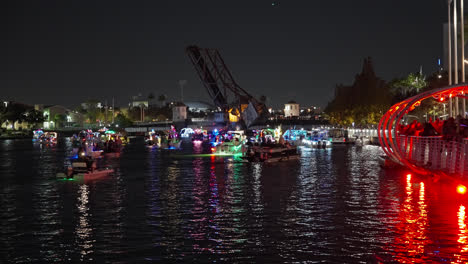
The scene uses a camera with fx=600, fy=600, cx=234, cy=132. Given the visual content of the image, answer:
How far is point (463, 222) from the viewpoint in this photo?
1638 cm

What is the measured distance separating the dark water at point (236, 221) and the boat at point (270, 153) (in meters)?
13.2

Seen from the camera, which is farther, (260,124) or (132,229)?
(260,124)

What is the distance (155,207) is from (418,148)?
15028mm

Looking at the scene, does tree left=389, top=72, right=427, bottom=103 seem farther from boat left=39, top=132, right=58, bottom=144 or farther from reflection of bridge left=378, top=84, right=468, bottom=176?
reflection of bridge left=378, top=84, right=468, bottom=176

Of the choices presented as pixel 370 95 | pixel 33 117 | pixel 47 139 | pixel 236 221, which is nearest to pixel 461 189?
pixel 236 221

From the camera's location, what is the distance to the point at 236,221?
17562 millimetres

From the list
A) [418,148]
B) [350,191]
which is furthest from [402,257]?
[418,148]

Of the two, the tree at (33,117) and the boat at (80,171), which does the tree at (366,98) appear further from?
the tree at (33,117)

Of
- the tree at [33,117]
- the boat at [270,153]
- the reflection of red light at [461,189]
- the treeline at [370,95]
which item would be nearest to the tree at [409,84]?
the treeline at [370,95]

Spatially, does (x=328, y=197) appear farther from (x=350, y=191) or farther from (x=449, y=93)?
(x=449, y=93)

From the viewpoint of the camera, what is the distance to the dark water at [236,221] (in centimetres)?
1345

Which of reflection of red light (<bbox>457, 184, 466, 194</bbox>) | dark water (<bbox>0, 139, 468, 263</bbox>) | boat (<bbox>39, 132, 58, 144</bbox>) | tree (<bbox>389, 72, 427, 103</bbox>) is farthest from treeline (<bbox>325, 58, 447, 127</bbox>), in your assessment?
reflection of red light (<bbox>457, 184, 466, 194</bbox>)

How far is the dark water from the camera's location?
44.1 ft

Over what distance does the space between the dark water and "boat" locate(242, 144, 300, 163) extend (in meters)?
13.2
